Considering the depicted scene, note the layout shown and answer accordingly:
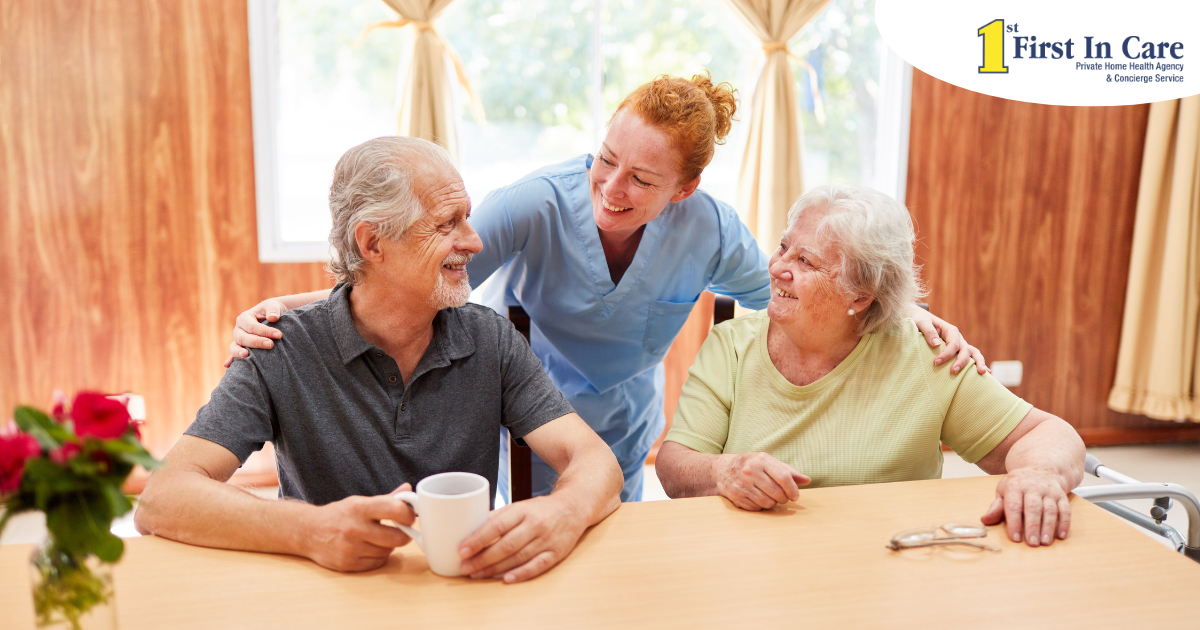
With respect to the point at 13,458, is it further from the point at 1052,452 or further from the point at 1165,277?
the point at 1165,277

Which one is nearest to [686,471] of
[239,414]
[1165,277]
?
[239,414]

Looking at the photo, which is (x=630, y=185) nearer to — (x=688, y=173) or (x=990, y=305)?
(x=688, y=173)

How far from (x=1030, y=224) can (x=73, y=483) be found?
12.4 ft

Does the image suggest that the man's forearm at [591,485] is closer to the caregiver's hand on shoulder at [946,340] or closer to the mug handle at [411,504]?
the mug handle at [411,504]

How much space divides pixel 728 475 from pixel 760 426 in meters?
0.27

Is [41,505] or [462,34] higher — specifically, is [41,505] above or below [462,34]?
below

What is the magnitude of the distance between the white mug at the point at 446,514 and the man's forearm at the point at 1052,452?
3.00 feet

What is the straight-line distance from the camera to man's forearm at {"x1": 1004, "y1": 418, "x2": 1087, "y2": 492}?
1.33 m

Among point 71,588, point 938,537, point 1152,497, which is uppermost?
point 71,588

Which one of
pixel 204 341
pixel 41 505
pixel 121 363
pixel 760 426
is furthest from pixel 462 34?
pixel 41 505

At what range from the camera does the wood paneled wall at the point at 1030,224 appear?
11.4 feet

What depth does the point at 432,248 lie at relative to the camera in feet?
4.61

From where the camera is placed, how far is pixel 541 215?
5.95ft

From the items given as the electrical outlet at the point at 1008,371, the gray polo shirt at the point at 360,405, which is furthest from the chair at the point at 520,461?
the electrical outlet at the point at 1008,371
